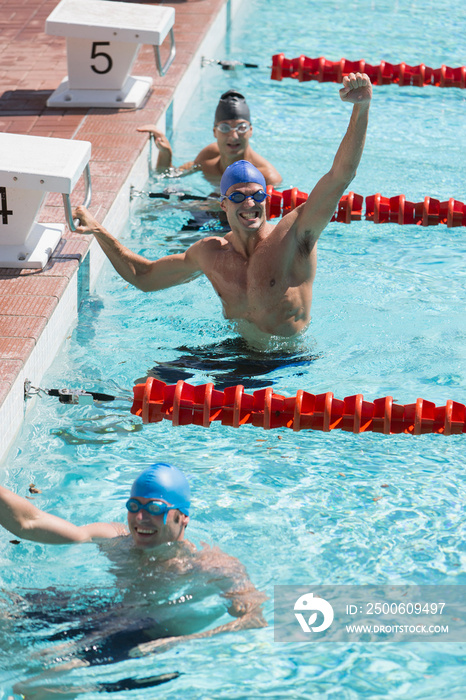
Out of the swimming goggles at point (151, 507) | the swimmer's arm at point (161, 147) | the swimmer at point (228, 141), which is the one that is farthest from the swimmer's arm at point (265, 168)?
the swimming goggles at point (151, 507)

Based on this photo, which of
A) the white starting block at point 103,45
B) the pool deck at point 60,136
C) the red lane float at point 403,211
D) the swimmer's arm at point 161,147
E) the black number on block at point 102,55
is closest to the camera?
the pool deck at point 60,136

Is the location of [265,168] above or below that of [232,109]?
below

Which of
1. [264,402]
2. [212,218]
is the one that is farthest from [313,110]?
[264,402]

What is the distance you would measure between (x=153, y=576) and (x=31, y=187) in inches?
101

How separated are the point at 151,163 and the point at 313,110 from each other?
7.90ft

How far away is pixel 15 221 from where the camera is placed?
5477mm

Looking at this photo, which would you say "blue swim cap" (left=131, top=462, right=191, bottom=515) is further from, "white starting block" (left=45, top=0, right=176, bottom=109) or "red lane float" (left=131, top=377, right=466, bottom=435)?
"white starting block" (left=45, top=0, right=176, bottom=109)

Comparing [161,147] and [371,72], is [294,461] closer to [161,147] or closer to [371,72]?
[161,147]

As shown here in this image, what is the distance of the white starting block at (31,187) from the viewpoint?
518 centimetres

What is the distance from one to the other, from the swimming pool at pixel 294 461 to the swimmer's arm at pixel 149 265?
42 centimetres

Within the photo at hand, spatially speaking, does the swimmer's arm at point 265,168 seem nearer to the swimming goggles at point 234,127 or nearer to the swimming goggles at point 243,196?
the swimming goggles at point 234,127

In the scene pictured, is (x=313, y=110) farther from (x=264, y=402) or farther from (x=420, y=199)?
(x=264, y=402)

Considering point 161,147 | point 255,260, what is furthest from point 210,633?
point 161,147

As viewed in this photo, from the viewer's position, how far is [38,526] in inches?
134
